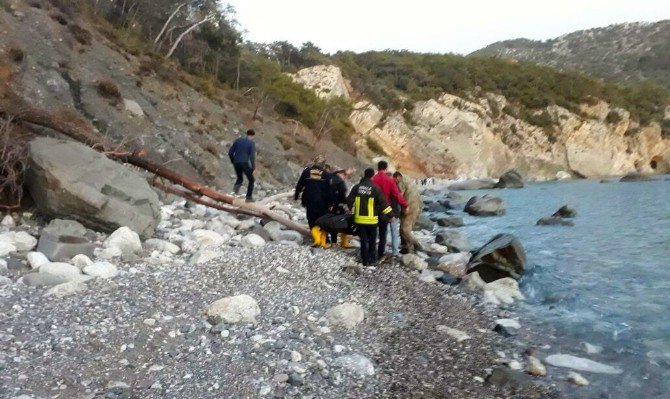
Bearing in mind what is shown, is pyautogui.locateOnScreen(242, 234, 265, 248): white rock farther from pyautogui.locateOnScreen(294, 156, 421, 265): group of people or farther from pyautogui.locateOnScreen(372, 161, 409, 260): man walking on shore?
pyautogui.locateOnScreen(372, 161, 409, 260): man walking on shore

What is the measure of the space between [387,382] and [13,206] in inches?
297

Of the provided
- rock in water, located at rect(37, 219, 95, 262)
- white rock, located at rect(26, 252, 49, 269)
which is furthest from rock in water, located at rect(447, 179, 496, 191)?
white rock, located at rect(26, 252, 49, 269)

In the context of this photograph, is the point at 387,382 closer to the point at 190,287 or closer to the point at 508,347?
the point at 508,347

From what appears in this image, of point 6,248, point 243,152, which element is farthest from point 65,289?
point 243,152

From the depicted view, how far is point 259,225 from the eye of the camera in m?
11.9

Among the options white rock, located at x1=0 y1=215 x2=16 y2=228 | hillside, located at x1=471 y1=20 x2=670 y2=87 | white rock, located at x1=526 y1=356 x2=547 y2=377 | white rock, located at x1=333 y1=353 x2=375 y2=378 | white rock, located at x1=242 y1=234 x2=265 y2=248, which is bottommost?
white rock, located at x1=526 y1=356 x2=547 y2=377

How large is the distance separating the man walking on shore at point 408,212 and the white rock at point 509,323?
14.1 feet

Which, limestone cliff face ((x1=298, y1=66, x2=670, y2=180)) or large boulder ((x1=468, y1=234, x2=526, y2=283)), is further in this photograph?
limestone cliff face ((x1=298, y1=66, x2=670, y2=180))

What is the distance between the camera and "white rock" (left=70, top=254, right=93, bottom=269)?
23.9 ft

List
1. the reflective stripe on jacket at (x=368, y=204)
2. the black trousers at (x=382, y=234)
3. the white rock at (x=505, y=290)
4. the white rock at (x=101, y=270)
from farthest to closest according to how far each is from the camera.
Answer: the black trousers at (x=382, y=234) → the reflective stripe on jacket at (x=368, y=204) → the white rock at (x=505, y=290) → the white rock at (x=101, y=270)

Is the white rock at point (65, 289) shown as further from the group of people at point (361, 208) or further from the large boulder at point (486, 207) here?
the large boulder at point (486, 207)

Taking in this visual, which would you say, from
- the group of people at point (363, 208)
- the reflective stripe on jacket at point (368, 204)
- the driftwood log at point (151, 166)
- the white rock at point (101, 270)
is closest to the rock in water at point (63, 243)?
the white rock at point (101, 270)

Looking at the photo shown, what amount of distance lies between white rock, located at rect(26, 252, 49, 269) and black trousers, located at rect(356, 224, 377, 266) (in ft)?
17.4

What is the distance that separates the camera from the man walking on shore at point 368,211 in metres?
9.85
